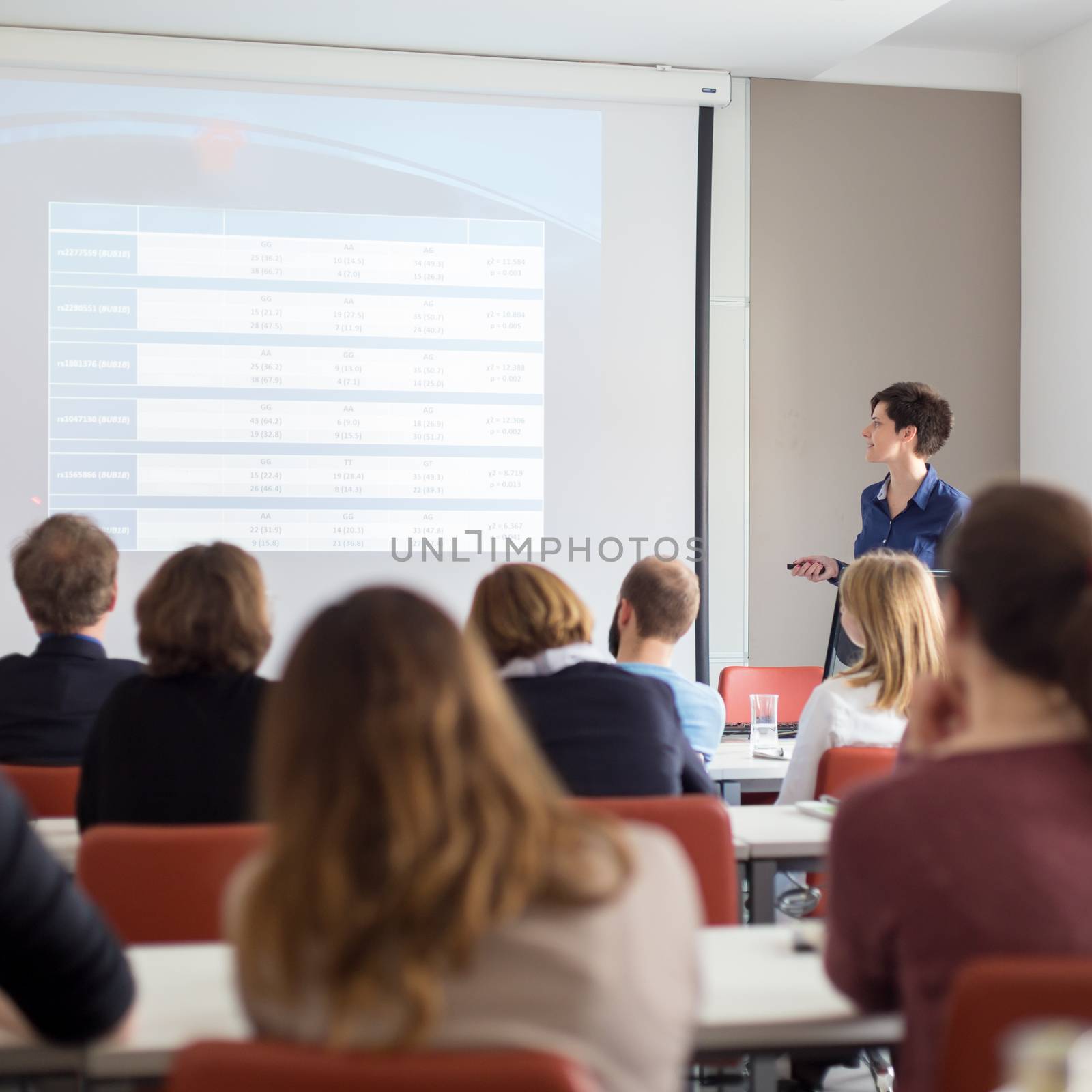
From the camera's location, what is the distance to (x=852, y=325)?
5.54 metres

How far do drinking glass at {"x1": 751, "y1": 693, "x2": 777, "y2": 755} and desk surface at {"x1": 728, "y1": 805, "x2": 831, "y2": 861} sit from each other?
35.3 inches

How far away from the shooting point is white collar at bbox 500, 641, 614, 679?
2.16 m

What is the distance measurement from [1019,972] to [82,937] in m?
0.79

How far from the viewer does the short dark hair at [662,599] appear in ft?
9.45

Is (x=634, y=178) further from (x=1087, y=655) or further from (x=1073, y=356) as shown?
(x=1087, y=655)

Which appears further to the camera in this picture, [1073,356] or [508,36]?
[1073,356]

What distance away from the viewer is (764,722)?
11.1ft

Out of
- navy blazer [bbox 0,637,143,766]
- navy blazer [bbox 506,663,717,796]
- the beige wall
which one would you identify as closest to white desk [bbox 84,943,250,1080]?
navy blazer [bbox 506,663,717,796]

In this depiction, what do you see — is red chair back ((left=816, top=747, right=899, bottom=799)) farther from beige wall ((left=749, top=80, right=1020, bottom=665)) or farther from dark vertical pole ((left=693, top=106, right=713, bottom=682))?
beige wall ((left=749, top=80, right=1020, bottom=665))

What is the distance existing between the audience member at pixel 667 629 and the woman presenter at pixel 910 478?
1521 mm

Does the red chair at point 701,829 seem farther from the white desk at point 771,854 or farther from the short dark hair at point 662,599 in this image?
the short dark hair at point 662,599

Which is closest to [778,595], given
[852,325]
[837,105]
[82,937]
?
[852,325]

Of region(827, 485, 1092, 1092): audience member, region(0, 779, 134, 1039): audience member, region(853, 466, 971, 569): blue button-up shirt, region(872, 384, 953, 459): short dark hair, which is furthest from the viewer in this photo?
region(872, 384, 953, 459): short dark hair

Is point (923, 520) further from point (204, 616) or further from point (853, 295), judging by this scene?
point (204, 616)
